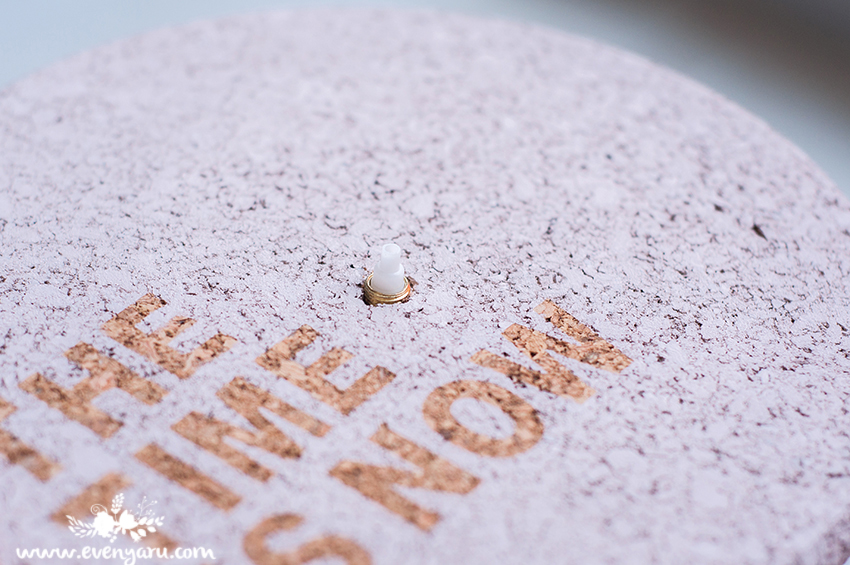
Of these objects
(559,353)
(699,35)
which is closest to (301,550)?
(559,353)

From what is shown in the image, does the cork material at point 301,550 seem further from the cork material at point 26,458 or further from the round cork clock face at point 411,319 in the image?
the cork material at point 26,458

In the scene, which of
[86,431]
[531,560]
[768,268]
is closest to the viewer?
[531,560]

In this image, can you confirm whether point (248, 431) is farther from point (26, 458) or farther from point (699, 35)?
point (699, 35)

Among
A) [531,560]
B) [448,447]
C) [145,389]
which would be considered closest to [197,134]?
[145,389]

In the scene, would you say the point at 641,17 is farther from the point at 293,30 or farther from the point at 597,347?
the point at 597,347

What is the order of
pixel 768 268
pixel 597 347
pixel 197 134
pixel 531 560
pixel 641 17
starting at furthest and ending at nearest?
1. pixel 641 17
2. pixel 197 134
3. pixel 768 268
4. pixel 597 347
5. pixel 531 560
